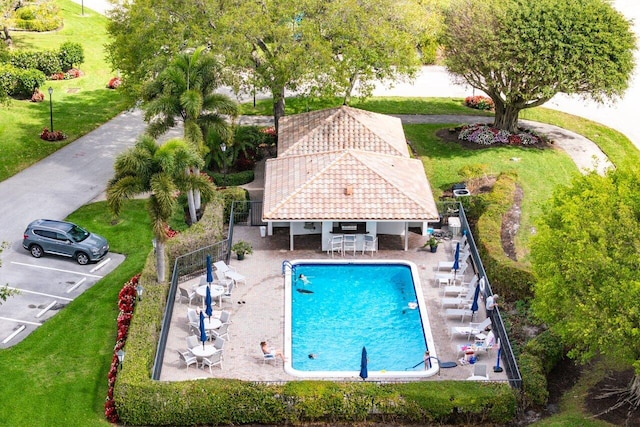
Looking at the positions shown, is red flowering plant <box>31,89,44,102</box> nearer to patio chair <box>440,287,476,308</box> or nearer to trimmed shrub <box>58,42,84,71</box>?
trimmed shrub <box>58,42,84,71</box>

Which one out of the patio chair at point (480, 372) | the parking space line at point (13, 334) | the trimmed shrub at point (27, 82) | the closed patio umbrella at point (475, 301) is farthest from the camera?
the trimmed shrub at point (27, 82)

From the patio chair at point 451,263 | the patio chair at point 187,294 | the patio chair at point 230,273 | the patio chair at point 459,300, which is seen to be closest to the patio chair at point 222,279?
the patio chair at point 230,273

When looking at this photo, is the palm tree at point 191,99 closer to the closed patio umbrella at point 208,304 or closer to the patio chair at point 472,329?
the closed patio umbrella at point 208,304

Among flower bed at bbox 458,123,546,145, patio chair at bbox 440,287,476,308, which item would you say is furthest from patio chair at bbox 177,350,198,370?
flower bed at bbox 458,123,546,145

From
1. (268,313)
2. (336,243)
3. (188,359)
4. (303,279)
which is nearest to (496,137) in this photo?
(336,243)

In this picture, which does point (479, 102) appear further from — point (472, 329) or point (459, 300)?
point (472, 329)
